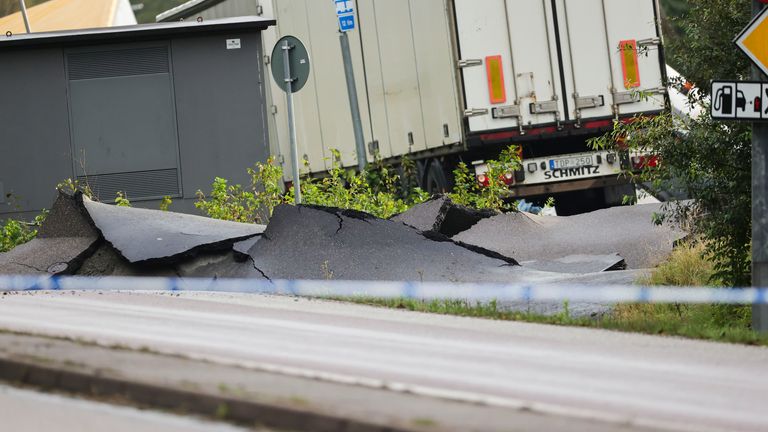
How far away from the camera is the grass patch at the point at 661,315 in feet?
34.0

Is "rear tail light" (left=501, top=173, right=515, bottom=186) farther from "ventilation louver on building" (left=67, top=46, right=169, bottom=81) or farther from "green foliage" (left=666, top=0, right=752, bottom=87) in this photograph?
"green foliage" (left=666, top=0, right=752, bottom=87)

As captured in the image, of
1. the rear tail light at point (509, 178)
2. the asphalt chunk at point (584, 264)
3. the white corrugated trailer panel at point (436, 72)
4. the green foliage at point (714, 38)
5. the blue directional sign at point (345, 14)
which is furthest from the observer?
the blue directional sign at point (345, 14)

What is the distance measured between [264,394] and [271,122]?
915 inches

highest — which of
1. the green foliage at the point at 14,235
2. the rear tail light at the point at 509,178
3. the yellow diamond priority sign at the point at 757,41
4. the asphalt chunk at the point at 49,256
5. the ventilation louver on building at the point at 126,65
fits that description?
the ventilation louver on building at the point at 126,65

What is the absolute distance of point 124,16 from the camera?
164 ft

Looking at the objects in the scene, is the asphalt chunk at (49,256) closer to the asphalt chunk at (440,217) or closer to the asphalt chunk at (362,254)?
the asphalt chunk at (362,254)

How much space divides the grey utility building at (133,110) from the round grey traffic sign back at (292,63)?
11.9 ft

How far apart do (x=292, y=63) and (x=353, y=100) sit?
8.28 m

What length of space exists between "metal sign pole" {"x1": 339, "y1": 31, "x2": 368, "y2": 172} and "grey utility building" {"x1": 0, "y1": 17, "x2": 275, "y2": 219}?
4.29m

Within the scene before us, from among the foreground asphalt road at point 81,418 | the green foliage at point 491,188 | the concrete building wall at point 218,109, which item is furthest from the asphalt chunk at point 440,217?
Result: the foreground asphalt road at point 81,418

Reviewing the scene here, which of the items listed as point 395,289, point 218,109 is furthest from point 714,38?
point 218,109

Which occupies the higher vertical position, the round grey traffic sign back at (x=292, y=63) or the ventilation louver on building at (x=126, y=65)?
the ventilation louver on building at (x=126, y=65)

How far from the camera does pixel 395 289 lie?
1331 centimetres

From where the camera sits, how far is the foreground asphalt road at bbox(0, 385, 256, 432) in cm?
595
